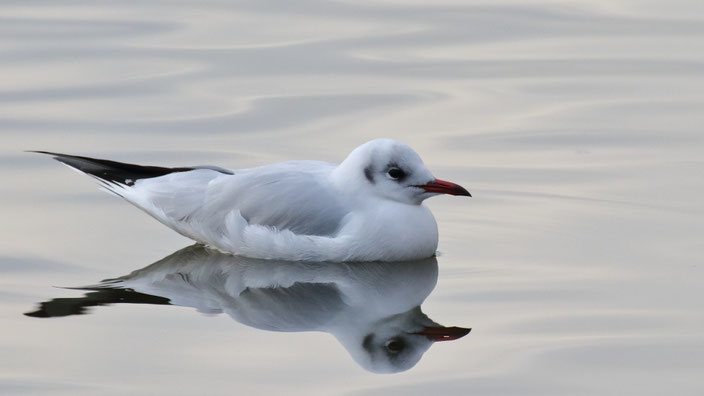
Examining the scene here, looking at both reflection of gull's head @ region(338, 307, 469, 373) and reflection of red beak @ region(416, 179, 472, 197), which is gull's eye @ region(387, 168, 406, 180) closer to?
reflection of red beak @ region(416, 179, 472, 197)

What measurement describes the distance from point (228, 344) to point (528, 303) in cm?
171

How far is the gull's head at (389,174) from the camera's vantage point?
912 cm

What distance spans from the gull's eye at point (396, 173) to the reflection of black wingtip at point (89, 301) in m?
1.61

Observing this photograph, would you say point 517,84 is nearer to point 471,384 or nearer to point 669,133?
point 669,133

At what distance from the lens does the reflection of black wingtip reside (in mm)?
8164

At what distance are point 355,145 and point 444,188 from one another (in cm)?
246

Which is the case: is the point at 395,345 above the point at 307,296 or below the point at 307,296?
below

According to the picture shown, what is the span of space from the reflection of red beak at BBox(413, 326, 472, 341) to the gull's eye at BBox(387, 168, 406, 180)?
4.78 feet

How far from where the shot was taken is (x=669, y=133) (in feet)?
38.3

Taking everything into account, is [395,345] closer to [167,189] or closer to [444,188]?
[444,188]

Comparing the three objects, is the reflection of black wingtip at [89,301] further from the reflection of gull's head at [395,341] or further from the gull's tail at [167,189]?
the reflection of gull's head at [395,341]

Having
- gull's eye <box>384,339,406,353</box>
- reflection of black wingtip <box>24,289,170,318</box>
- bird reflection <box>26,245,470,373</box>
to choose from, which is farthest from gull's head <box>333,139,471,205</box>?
gull's eye <box>384,339,406,353</box>

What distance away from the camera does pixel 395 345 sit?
25.3 feet

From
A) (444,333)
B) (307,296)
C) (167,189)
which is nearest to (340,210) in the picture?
(307,296)
